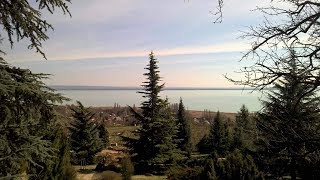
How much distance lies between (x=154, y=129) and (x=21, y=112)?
2835 cm

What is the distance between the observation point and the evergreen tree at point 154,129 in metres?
33.2

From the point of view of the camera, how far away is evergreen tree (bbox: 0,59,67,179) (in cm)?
502

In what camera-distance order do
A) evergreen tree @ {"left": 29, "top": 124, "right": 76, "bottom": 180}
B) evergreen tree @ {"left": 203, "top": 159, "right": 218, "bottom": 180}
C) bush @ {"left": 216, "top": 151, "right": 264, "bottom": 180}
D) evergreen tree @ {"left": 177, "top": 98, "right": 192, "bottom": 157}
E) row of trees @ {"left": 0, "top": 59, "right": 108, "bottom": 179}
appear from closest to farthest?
row of trees @ {"left": 0, "top": 59, "right": 108, "bottom": 179}, evergreen tree @ {"left": 29, "top": 124, "right": 76, "bottom": 180}, bush @ {"left": 216, "top": 151, "right": 264, "bottom": 180}, evergreen tree @ {"left": 203, "top": 159, "right": 218, "bottom": 180}, evergreen tree @ {"left": 177, "top": 98, "right": 192, "bottom": 157}

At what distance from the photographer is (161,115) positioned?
112 feet

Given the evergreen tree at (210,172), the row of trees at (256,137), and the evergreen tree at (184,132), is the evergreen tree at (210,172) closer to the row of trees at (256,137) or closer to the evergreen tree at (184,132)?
the row of trees at (256,137)

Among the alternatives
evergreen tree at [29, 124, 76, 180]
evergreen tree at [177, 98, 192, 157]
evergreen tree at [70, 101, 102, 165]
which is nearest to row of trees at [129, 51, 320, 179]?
evergreen tree at [177, 98, 192, 157]

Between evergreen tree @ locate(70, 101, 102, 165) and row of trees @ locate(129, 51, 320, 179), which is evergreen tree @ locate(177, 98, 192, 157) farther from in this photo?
evergreen tree @ locate(70, 101, 102, 165)

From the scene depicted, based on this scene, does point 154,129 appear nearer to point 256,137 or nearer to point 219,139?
point 219,139

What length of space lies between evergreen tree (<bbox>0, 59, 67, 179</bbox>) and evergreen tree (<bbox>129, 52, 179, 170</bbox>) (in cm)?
2765

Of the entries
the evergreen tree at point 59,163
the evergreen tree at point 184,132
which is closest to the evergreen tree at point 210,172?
the evergreen tree at point 59,163

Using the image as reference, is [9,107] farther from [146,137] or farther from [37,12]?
[146,137]

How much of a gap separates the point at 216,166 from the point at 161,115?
563 inches

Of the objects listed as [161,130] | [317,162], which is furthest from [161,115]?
[317,162]

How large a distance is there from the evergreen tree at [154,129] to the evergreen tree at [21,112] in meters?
27.6
